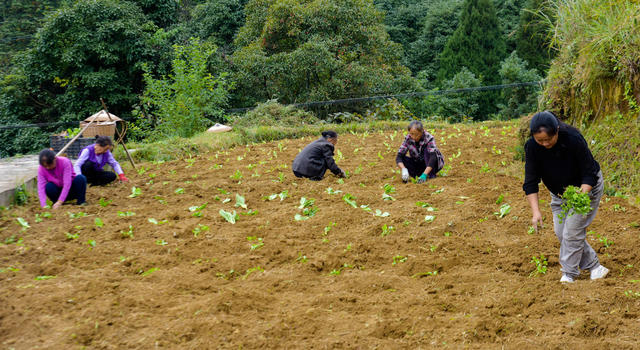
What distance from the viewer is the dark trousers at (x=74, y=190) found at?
271 inches

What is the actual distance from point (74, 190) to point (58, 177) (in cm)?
25

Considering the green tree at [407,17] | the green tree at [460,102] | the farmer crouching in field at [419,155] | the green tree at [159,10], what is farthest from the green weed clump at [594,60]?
the green tree at [407,17]

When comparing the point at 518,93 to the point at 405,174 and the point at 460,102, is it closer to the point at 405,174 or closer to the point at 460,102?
the point at 460,102

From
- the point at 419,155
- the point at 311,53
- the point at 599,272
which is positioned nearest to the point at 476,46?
the point at 311,53

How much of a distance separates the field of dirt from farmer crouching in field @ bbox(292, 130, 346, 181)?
26 cm

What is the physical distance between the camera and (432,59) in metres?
28.5

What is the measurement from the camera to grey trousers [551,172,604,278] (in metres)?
3.91

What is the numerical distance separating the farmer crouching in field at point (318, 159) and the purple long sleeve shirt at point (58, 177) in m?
3.02

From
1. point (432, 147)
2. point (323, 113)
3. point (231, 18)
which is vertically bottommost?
point (323, 113)

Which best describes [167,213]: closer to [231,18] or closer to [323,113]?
[323,113]

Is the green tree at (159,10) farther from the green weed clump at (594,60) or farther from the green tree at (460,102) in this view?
the green weed clump at (594,60)

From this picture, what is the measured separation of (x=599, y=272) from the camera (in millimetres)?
4062

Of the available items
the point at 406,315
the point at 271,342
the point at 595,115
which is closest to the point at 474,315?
the point at 406,315

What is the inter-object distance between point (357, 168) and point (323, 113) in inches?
335
